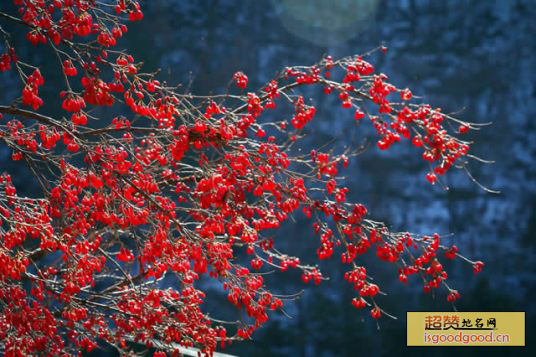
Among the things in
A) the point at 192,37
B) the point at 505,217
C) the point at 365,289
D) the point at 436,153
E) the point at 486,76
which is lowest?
the point at 365,289

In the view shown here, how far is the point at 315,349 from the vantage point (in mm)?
5195

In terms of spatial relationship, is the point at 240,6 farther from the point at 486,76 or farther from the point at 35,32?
the point at 35,32

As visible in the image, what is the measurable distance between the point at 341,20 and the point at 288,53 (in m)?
0.52

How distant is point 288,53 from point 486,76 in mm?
1628

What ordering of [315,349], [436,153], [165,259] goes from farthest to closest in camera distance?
[315,349] → [165,259] → [436,153]

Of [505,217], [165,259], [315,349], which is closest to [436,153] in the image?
[165,259]

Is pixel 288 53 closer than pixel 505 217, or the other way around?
pixel 505 217

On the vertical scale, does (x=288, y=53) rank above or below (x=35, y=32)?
above

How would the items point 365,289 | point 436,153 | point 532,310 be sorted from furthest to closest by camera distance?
point 532,310 → point 365,289 → point 436,153

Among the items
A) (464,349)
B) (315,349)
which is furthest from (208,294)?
(464,349)

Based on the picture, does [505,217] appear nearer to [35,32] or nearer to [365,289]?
[365,289]

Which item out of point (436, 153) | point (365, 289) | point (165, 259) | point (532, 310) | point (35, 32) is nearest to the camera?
point (35, 32)

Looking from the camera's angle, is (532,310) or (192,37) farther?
(192,37)

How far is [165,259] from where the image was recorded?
2.19 m
